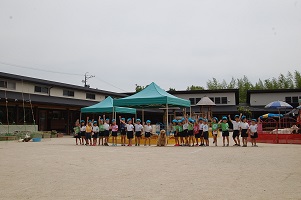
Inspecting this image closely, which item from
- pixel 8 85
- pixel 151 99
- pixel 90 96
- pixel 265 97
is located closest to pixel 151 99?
pixel 151 99

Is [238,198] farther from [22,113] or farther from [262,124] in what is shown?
[22,113]

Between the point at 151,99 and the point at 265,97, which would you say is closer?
the point at 151,99

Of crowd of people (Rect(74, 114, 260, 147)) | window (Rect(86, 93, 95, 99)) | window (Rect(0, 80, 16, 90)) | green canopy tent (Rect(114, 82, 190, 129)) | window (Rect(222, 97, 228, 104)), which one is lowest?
crowd of people (Rect(74, 114, 260, 147))

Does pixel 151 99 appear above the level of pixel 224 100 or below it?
below

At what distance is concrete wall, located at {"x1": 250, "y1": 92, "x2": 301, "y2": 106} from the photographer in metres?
42.2

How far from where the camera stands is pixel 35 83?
Result: 31328mm

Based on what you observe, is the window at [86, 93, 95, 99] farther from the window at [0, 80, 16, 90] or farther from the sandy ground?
the sandy ground

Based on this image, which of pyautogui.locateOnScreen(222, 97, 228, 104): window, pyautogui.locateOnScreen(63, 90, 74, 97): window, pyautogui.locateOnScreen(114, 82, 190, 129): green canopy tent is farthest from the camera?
pyautogui.locateOnScreen(222, 97, 228, 104): window

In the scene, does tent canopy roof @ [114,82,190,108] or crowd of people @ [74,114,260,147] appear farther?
tent canopy roof @ [114,82,190,108]

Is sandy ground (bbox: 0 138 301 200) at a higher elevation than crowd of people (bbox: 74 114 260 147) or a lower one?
lower

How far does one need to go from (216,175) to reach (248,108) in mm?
35426

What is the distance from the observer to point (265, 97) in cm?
4353

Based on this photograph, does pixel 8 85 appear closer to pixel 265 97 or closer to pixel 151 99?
pixel 151 99

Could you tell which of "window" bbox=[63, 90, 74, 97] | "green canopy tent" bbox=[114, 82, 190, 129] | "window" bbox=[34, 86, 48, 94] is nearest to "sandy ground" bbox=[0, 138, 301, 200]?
"green canopy tent" bbox=[114, 82, 190, 129]
